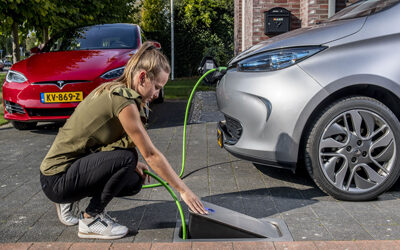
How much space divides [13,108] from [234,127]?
3884mm

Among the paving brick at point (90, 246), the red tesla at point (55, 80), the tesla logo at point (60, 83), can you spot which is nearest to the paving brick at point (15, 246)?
the paving brick at point (90, 246)


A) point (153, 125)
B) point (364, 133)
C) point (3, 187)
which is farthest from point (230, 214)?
point (153, 125)

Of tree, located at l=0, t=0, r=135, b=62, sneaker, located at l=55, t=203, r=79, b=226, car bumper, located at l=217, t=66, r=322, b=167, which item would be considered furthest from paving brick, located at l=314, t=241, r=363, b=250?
tree, located at l=0, t=0, r=135, b=62

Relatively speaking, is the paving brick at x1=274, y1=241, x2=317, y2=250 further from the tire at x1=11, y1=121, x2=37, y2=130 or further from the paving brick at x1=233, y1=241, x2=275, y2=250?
the tire at x1=11, y1=121, x2=37, y2=130

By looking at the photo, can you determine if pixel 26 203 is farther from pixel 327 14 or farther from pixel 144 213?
pixel 327 14

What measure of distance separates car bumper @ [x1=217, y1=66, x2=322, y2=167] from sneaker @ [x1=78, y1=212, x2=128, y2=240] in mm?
1312

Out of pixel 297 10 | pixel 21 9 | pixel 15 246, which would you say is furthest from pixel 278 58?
pixel 21 9

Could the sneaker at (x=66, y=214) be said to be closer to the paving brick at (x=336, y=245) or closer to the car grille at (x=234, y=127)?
the car grille at (x=234, y=127)

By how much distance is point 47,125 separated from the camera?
7.40 metres

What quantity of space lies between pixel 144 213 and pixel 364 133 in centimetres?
183

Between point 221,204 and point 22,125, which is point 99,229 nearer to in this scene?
point 221,204

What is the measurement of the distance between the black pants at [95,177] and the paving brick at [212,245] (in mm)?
599

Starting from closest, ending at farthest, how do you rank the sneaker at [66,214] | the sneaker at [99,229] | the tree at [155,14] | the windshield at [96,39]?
the sneaker at [99,229] → the sneaker at [66,214] → the windshield at [96,39] → the tree at [155,14]

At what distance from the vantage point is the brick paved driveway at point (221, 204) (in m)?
3.01
